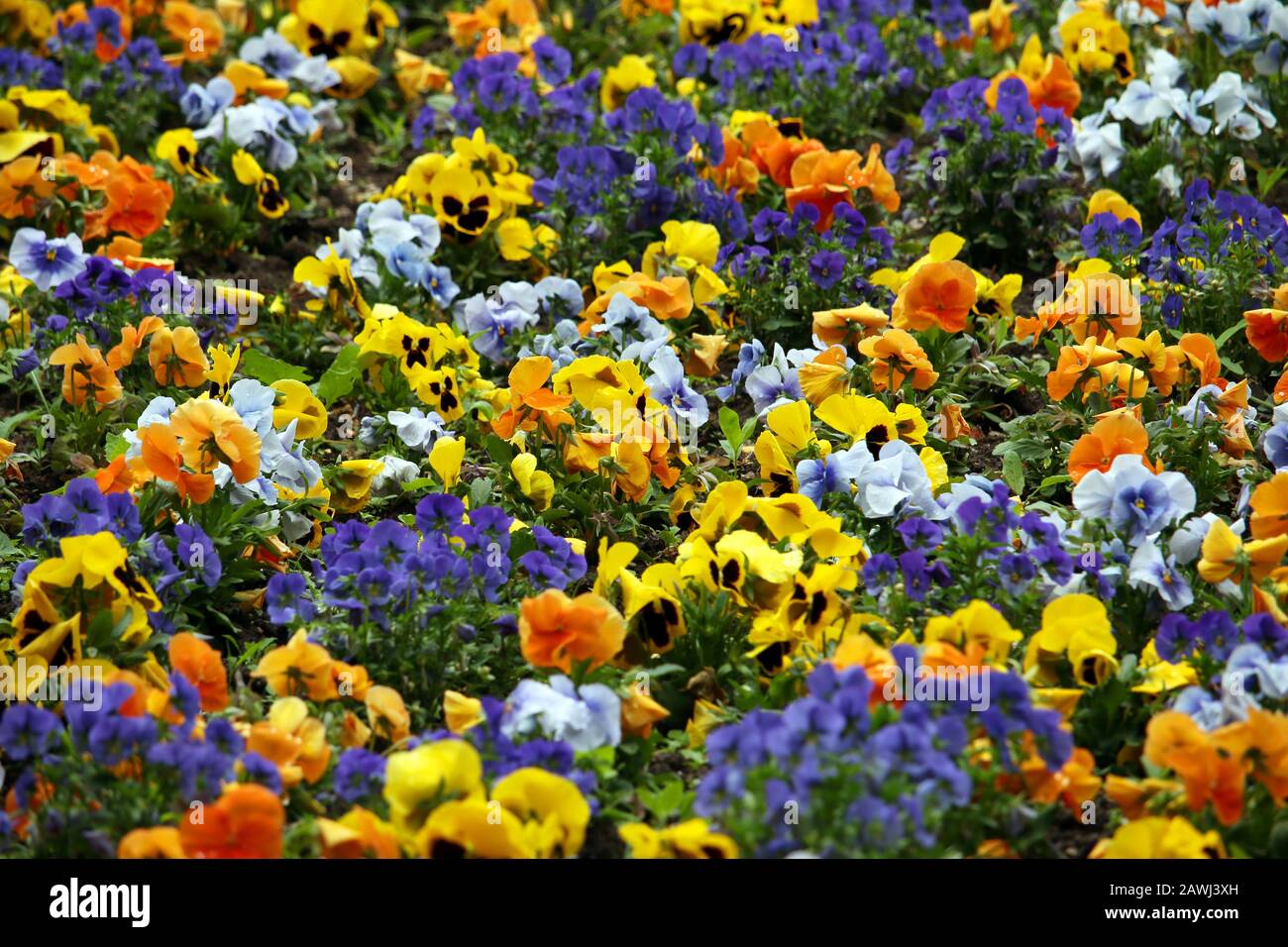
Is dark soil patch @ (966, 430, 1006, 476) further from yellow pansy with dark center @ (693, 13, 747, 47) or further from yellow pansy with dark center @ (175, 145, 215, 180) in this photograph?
yellow pansy with dark center @ (175, 145, 215, 180)

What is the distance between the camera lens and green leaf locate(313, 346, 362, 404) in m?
4.18

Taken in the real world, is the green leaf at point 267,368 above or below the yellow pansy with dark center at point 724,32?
below

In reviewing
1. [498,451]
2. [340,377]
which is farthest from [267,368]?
[498,451]

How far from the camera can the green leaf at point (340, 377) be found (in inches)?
164

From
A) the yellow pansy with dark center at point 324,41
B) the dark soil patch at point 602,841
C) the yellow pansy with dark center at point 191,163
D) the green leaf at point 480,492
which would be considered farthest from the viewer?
the yellow pansy with dark center at point 324,41

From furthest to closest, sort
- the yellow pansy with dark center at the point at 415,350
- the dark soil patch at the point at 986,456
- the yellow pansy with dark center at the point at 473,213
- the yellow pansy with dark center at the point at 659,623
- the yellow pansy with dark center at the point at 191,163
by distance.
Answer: the yellow pansy with dark center at the point at 191,163, the yellow pansy with dark center at the point at 473,213, the yellow pansy with dark center at the point at 415,350, the dark soil patch at the point at 986,456, the yellow pansy with dark center at the point at 659,623

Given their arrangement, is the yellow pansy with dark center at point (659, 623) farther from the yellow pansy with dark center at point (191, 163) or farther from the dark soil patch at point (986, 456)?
the yellow pansy with dark center at point (191, 163)

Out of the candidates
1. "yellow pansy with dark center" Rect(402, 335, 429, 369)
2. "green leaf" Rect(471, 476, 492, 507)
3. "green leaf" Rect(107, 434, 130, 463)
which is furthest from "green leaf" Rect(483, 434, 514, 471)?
"green leaf" Rect(107, 434, 130, 463)

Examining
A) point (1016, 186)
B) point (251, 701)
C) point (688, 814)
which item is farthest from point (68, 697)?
point (1016, 186)

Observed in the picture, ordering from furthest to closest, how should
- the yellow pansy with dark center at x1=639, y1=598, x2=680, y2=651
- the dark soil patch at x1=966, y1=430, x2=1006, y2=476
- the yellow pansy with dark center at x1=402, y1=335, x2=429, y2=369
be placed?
the yellow pansy with dark center at x1=402, y1=335, x2=429, y2=369 → the dark soil patch at x1=966, y1=430, x2=1006, y2=476 → the yellow pansy with dark center at x1=639, y1=598, x2=680, y2=651

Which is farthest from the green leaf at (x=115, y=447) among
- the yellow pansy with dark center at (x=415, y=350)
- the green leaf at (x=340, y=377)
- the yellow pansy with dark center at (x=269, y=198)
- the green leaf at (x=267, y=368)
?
the yellow pansy with dark center at (x=269, y=198)

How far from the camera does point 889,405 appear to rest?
13.1 ft
